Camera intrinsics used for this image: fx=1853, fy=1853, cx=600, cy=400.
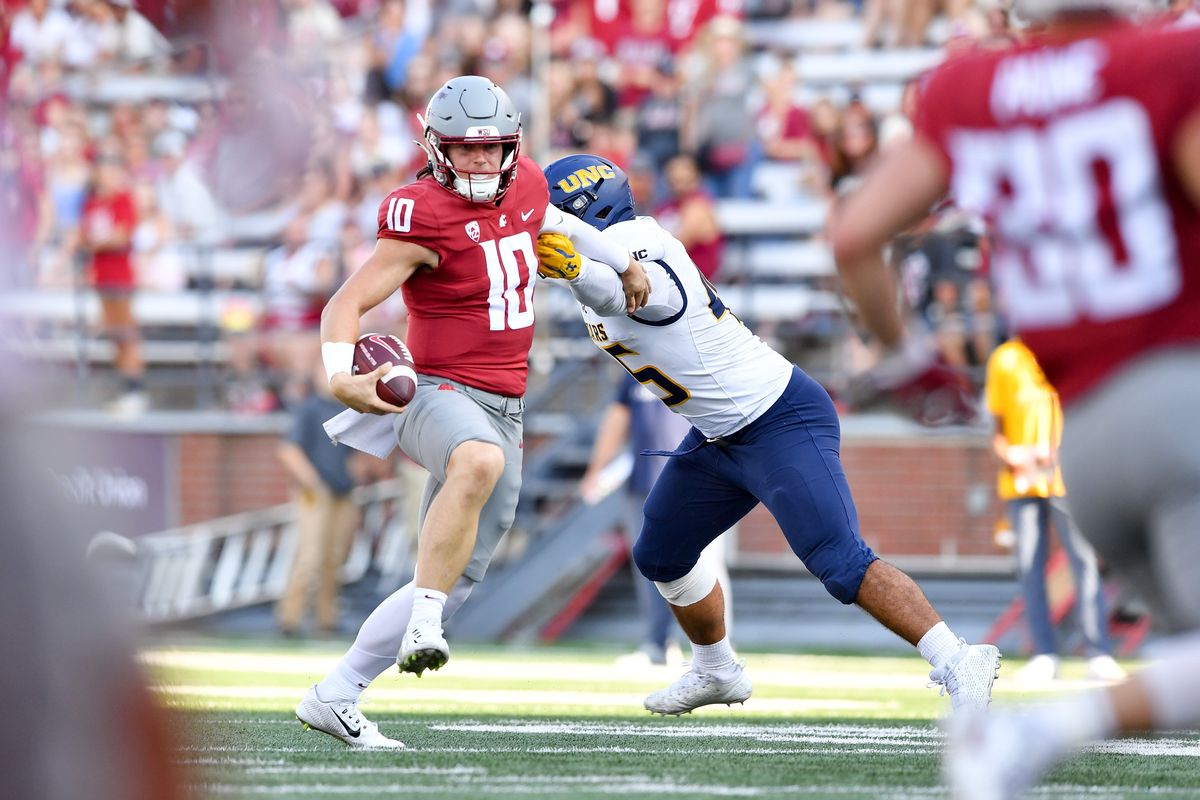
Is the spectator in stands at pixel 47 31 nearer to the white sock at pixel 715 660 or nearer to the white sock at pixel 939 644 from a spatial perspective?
the white sock at pixel 715 660

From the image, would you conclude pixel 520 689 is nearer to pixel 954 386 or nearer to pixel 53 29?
pixel 954 386

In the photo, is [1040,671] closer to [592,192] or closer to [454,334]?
[592,192]

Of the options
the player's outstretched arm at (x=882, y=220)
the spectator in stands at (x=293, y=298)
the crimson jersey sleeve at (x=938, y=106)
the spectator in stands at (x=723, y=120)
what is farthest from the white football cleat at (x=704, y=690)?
the spectator in stands at (x=723, y=120)

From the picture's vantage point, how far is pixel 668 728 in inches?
242

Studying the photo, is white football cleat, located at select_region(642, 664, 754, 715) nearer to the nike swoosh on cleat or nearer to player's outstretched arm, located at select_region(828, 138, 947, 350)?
the nike swoosh on cleat

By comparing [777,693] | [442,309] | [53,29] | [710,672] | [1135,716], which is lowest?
[777,693]

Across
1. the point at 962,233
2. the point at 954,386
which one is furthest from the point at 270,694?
the point at 962,233

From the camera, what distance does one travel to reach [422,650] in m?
5.01

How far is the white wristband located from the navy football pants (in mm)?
1116

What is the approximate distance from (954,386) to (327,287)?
1054 cm

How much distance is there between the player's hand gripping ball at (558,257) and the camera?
5.57m

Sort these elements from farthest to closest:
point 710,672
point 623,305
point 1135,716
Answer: point 710,672 → point 623,305 → point 1135,716

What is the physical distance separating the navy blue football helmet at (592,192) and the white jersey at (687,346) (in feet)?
0.24

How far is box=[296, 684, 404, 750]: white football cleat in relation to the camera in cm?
537
